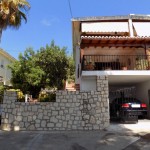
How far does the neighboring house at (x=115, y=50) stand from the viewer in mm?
16203

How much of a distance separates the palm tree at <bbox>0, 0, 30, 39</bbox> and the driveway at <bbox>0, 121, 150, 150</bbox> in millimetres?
8369

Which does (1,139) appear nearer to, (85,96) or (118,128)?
(85,96)

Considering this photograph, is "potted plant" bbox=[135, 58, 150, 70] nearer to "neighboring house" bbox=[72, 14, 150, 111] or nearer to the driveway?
"neighboring house" bbox=[72, 14, 150, 111]

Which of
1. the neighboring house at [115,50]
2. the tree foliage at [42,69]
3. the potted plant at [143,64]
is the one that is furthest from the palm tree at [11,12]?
the potted plant at [143,64]

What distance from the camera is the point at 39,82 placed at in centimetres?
2547

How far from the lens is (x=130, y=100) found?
54.6 ft

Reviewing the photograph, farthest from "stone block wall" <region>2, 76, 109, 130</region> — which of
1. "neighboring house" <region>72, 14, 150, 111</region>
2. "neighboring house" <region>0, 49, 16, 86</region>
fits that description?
"neighboring house" <region>0, 49, 16, 86</region>

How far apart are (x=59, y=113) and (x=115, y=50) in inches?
360

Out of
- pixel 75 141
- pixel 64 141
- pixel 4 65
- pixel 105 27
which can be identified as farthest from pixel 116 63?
pixel 4 65

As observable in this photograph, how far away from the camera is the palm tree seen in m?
16.7

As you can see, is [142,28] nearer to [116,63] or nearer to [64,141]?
[116,63]

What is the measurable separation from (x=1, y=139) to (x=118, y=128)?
7.04 meters

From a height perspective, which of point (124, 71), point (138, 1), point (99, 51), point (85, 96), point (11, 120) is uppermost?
point (138, 1)

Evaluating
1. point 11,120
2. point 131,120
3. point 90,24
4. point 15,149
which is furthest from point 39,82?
point 15,149
